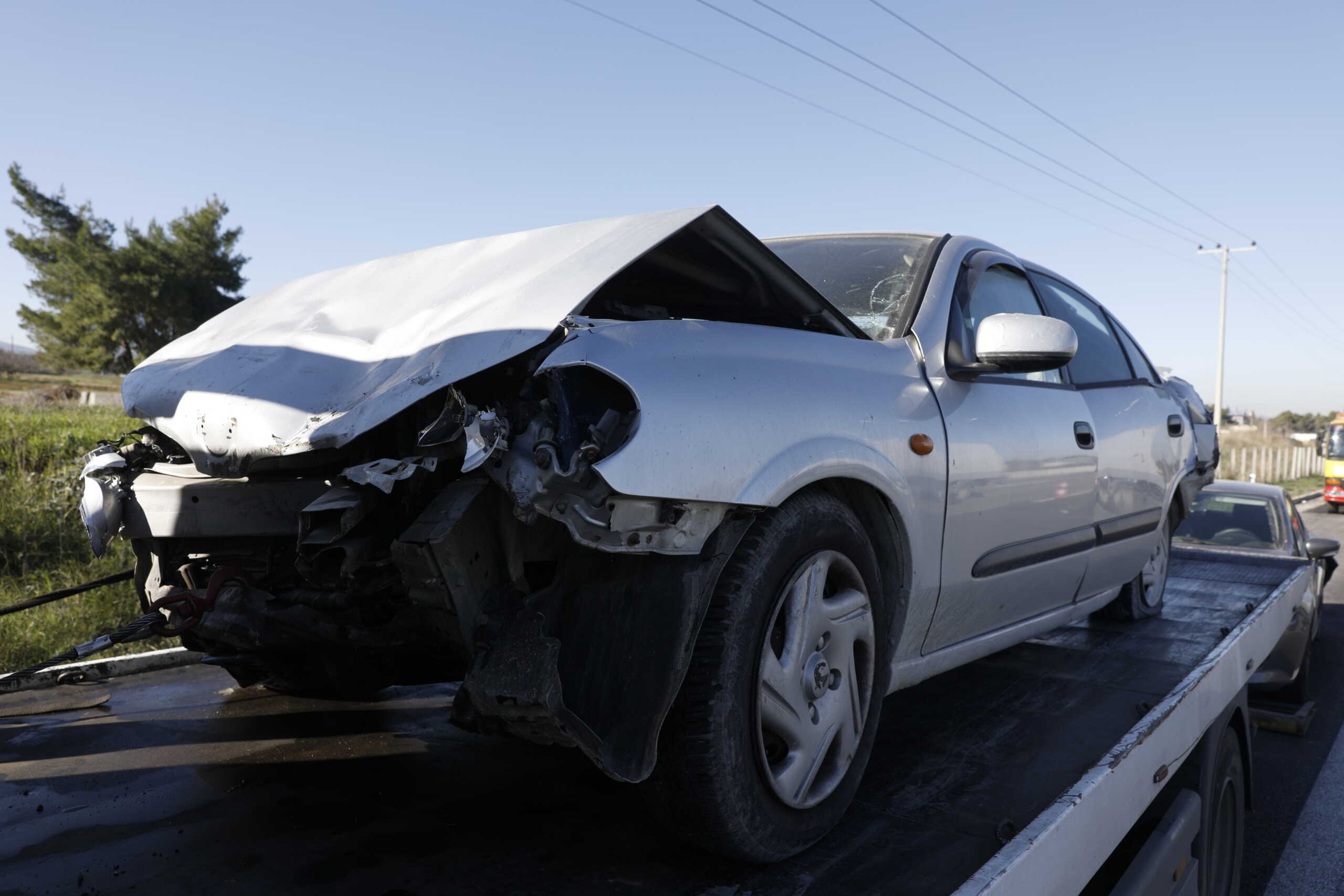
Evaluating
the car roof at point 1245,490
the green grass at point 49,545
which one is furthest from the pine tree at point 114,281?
the car roof at point 1245,490

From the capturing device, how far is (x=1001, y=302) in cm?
311

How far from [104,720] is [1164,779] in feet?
9.75

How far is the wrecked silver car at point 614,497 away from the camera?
1.65 metres

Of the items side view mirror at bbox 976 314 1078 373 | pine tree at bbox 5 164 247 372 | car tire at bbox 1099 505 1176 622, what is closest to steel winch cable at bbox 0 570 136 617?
side view mirror at bbox 976 314 1078 373

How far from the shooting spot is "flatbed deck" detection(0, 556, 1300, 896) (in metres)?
1.72

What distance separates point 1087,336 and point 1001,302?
80cm

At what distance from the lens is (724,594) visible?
5.72 feet

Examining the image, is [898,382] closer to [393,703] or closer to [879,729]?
[879,729]

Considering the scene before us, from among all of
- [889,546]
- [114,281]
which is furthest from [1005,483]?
[114,281]

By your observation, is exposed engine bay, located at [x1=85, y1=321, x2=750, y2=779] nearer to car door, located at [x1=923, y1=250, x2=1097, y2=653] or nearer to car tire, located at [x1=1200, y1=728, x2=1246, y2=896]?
car door, located at [x1=923, y1=250, x2=1097, y2=653]

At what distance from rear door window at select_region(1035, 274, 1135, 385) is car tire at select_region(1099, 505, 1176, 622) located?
75 centimetres

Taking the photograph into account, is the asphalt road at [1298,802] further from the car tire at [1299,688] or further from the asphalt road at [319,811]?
the asphalt road at [319,811]

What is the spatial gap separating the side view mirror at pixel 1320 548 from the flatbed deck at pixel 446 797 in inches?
159

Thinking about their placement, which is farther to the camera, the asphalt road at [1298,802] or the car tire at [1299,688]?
the car tire at [1299,688]
